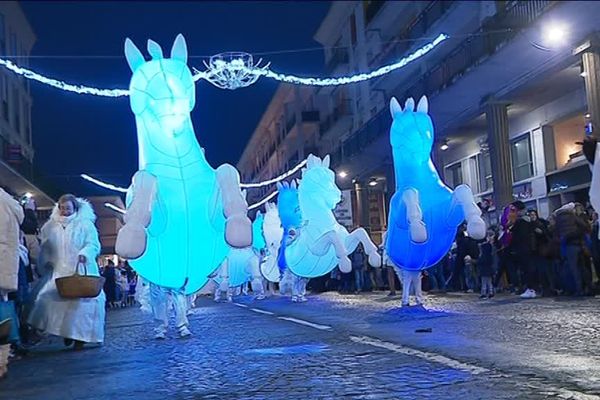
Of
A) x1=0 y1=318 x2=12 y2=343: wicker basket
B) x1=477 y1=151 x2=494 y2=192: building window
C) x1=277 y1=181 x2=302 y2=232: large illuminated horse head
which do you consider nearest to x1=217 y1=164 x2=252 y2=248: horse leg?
x1=0 y1=318 x2=12 y2=343: wicker basket

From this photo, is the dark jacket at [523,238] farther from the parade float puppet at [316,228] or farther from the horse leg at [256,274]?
the horse leg at [256,274]

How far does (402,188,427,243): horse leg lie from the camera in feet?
40.7

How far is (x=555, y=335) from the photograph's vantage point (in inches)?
337

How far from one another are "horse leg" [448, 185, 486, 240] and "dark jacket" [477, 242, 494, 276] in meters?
4.35

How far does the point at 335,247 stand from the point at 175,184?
719cm

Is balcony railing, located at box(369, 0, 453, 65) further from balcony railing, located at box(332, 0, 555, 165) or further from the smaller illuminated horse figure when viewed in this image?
the smaller illuminated horse figure

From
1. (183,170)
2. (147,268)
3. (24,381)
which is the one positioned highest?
(183,170)

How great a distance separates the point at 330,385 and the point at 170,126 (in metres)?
5.95

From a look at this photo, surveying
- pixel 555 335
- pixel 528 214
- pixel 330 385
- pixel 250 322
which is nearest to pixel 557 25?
pixel 528 214

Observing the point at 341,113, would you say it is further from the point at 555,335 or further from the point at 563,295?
the point at 555,335

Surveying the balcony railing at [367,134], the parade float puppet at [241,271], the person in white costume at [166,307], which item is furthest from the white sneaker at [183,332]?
the balcony railing at [367,134]

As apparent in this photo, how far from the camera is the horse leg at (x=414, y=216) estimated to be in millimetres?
12399

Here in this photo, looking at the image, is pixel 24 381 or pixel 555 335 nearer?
pixel 24 381

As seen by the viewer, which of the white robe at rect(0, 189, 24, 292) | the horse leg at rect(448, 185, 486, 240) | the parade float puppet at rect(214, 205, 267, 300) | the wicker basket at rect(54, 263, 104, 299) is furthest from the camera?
the parade float puppet at rect(214, 205, 267, 300)
